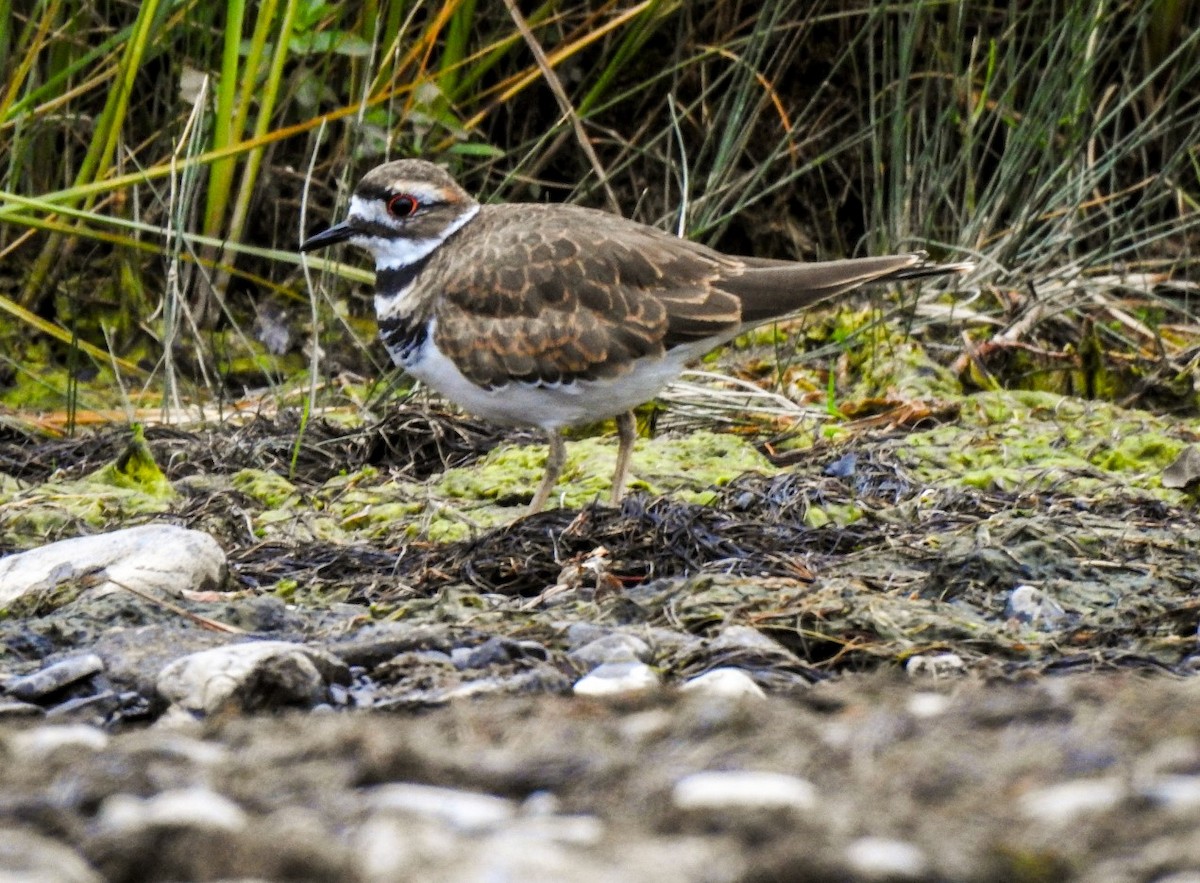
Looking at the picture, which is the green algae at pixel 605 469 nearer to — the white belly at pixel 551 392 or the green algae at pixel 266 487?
the white belly at pixel 551 392

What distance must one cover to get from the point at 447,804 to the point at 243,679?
1.20m

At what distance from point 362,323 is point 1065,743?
6.21 metres

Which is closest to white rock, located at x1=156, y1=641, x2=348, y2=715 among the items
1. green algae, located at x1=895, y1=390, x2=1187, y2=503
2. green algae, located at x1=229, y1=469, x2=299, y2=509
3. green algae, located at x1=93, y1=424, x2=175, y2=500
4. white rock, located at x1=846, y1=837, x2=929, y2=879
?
white rock, located at x1=846, y1=837, x2=929, y2=879

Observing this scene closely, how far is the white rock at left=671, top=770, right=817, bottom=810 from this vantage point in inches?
87.0

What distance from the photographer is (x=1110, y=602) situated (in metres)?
4.38

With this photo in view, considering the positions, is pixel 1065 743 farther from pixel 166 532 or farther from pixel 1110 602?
pixel 166 532

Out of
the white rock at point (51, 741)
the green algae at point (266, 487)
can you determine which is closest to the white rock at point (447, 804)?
the white rock at point (51, 741)

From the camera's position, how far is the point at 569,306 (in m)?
5.31

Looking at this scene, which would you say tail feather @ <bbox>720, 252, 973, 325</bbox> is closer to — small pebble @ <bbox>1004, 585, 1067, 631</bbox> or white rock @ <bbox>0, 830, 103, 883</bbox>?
small pebble @ <bbox>1004, 585, 1067, 631</bbox>

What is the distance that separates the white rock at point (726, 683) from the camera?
3416mm

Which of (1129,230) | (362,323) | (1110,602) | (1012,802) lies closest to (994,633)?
(1110,602)

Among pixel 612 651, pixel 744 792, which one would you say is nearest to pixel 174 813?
pixel 744 792

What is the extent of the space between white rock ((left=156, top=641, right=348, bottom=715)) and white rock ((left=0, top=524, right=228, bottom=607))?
896mm

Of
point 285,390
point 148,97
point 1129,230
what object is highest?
point 148,97
